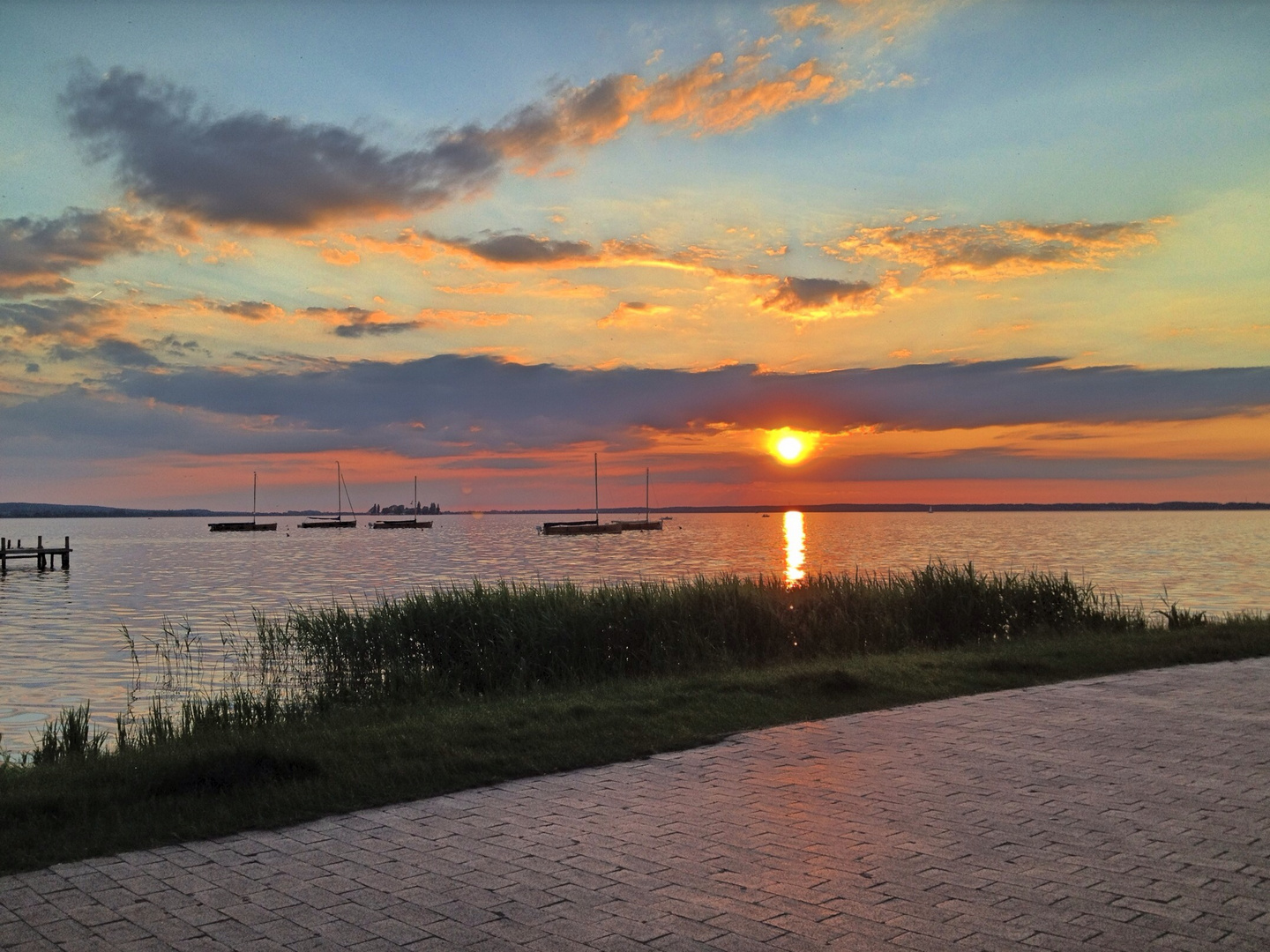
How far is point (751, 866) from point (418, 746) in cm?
382

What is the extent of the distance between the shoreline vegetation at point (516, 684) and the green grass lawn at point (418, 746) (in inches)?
1.0

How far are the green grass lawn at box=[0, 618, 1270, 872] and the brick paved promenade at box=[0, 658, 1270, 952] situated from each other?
445 mm

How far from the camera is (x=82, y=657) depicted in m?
23.7

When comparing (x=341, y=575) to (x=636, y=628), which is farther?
(x=341, y=575)

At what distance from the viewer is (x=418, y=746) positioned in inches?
323

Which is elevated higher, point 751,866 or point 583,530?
point 751,866

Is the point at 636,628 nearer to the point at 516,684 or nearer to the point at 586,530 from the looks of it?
the point at 516,684

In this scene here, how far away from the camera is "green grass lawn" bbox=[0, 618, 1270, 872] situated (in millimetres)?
6375

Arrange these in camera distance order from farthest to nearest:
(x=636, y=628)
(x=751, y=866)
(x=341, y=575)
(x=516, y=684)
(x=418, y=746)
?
(x=341, y=575), (x=636, y=628), (x=516, y=684), (x=418, y=746), (x=751, y=866)

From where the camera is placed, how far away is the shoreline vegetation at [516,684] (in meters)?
6.94

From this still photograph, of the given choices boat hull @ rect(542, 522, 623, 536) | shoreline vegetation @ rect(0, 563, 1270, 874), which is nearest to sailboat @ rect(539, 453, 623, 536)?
boat hull @ rect(542, 522, 623, 536)

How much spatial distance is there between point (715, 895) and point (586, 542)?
89136 mm

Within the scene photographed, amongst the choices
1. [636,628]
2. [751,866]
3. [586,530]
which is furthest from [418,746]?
[586,530]

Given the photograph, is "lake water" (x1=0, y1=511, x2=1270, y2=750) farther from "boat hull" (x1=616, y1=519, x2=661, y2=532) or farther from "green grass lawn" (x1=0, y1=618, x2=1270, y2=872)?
"boat hull" (x1=616, y1=519, x2=661, y2=532)
